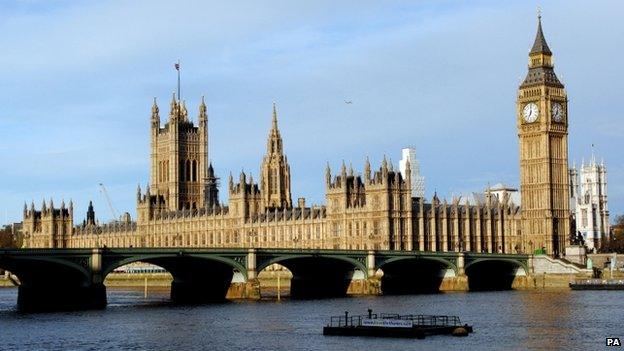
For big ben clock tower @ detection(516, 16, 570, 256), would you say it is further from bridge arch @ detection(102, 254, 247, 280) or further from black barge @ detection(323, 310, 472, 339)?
black barge @ detection(323, 310, 472, 339)

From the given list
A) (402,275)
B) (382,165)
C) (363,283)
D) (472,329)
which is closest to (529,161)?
(382,165)

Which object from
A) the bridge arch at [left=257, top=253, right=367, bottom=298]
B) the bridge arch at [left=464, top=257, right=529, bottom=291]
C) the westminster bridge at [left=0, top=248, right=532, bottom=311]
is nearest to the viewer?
the westminster bridge at [left=0, top=248, right=532, bottom=311]

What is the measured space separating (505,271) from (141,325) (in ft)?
233

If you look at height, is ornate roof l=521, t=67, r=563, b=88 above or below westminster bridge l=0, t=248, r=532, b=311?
above

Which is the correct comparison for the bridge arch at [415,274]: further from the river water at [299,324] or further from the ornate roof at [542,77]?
the ornate roof at [542,77]

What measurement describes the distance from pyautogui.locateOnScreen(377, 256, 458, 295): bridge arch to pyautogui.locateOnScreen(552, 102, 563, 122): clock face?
38.3 metres

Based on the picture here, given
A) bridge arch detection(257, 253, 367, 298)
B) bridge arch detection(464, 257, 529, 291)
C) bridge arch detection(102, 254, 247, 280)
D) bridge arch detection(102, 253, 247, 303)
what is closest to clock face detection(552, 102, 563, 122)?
bridge arch detection(464, 257, 529, 291)

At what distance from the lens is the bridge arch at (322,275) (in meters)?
132

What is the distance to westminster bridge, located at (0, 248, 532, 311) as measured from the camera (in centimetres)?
10994

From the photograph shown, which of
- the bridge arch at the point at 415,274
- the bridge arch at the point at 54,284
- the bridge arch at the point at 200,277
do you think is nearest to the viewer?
the bridge arch at the point at 54,284

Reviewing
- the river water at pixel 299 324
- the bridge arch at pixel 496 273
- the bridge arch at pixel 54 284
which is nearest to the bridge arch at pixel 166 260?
the bridge arch at pixel 54 284

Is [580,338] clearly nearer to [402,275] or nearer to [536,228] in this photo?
[402,275]

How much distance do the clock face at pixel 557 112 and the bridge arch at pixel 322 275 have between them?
50.2 meters

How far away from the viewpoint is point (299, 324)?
90.6 m
